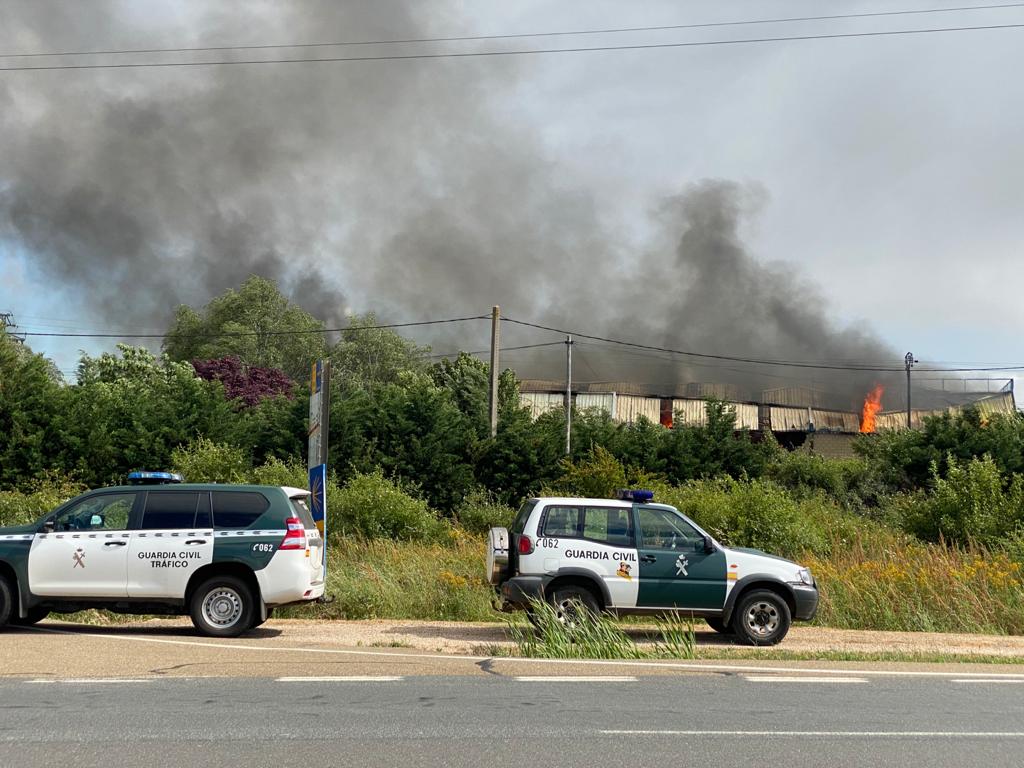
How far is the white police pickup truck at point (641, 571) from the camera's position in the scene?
12.6 m

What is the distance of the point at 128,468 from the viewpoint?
34625 millimetres

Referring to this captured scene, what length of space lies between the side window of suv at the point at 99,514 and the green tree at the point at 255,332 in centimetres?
6535

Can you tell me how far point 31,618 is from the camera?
13.6 metres

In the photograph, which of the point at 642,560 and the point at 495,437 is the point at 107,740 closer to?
the point at 642,560

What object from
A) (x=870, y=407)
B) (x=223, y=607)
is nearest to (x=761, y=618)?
(x=223, y=607)

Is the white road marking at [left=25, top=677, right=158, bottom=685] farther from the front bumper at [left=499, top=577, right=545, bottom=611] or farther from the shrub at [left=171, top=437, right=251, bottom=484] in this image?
the shrub at [left=171, top=437, right=251, bottom=484]

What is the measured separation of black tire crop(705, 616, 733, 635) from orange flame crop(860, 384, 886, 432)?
5991 cm

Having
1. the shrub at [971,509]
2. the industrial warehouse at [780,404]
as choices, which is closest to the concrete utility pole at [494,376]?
the shrub at [971,509]

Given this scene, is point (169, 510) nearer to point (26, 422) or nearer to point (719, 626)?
point (719, 626)

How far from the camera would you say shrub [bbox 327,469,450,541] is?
84.4ft

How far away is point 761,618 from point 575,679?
4058mm

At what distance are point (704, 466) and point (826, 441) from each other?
3214cm

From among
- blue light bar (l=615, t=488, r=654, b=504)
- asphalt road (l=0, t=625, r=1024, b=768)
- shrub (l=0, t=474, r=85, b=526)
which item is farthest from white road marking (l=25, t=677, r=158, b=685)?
shrub (l=0, t=474, r=85, b=526)

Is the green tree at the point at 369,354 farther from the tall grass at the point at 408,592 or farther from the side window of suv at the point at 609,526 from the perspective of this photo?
the side window of suv at the point at 609,526
